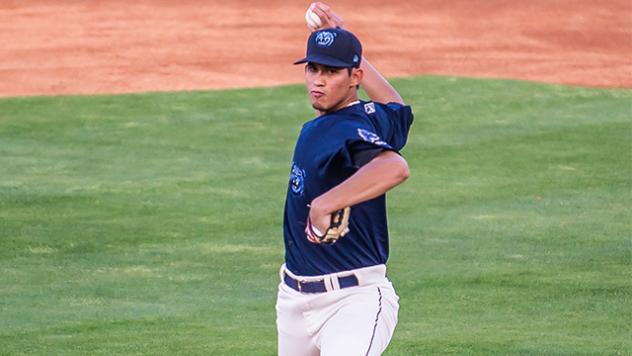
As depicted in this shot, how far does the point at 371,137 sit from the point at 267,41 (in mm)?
17360

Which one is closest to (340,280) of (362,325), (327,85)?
(362,325)

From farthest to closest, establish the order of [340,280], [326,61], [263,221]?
[263,221] → [340,280] → [326,61]

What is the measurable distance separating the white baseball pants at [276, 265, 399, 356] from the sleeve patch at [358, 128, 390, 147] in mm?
624

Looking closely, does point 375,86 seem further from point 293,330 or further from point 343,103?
point 293,330

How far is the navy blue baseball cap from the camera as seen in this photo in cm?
593

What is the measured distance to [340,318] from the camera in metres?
6.01

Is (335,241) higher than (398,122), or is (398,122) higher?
(398,122)

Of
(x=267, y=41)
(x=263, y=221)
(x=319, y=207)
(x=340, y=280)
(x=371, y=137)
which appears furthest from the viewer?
(x=267, y=41)

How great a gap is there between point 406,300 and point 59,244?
10.9 ft

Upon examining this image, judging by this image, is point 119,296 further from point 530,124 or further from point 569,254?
point 530,124

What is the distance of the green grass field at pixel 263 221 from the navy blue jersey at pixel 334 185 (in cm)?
319

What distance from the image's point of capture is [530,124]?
58.3 ft

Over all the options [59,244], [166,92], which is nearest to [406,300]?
[59,244]

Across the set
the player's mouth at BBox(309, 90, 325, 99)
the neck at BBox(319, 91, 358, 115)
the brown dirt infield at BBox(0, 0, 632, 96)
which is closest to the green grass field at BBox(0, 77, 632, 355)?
the brown dirt infield at BBox(0, 0, 632, 96)
